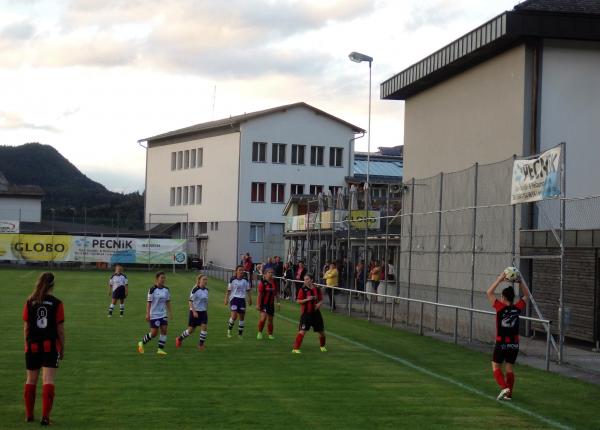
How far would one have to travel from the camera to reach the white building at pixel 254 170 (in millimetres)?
70312

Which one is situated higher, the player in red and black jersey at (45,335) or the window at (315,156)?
the window at (315,156)

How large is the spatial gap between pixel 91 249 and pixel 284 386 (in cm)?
4916

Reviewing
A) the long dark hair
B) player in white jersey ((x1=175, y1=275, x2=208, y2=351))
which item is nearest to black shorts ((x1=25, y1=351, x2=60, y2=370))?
the long dark hair

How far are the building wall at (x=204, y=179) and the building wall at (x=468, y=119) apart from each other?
3630 centimetres

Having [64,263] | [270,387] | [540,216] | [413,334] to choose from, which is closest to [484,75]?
[540,216]

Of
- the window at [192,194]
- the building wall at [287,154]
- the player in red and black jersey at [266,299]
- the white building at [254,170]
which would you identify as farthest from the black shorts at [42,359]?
the window at [192,194]

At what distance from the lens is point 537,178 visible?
19.8 metres

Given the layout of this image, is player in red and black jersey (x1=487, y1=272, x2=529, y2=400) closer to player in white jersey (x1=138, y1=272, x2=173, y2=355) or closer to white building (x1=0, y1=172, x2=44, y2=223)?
player in white jersey (x1=138, y1=272, x2=173, y2=355)

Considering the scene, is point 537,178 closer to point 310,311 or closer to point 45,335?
point 310,311

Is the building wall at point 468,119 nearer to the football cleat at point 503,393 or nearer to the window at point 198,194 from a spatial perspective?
the football cleat at point 503,393

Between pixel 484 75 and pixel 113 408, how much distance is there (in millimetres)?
18769

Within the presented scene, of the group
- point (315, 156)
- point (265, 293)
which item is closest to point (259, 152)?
point (315, 156)

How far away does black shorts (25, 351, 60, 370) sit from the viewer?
11117 mm

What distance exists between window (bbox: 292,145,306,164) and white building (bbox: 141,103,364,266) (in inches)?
3.1
